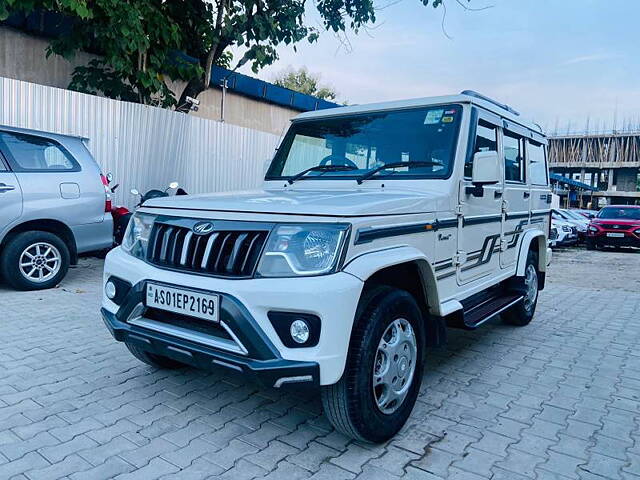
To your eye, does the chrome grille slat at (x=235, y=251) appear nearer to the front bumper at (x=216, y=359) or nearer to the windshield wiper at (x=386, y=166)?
the front bumper at (x=216, y=359)

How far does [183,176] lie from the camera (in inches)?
375

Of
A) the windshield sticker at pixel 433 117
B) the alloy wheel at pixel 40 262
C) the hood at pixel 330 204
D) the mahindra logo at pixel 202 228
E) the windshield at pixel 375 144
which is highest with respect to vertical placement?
the windshield sticker at pixel 433 117

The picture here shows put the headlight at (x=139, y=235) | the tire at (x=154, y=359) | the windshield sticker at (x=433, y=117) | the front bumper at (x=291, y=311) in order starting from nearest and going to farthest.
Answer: the front bumper at (x=291, y=311)
the headlight at (x=139, y=235)
the tire at (x=154, y=359)
the windshield sticker at (x=433, y=117)

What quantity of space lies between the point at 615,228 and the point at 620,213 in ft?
3.90

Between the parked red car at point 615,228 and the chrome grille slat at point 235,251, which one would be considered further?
the parked red car at point 615,228

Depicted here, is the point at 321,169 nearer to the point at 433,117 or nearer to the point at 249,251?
the point at 433,117

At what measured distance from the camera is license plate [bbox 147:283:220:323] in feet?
8.00

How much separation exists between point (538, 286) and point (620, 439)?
118 inches

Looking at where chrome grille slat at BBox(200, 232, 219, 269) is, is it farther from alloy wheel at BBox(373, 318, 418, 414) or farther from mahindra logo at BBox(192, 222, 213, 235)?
alloy wheel at BBox(373, 318, 418, 414)

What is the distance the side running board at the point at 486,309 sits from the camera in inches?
140

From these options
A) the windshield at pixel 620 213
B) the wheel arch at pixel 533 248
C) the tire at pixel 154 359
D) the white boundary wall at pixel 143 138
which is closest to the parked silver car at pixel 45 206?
the white boundary wall at pixel 143 138

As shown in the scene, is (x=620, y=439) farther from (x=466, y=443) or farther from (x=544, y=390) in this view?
(x=466, y=443)

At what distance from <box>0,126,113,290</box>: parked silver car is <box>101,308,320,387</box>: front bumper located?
11.7 ft

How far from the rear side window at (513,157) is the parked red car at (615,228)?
13038 millimetres
